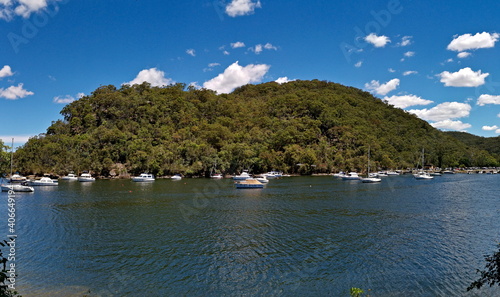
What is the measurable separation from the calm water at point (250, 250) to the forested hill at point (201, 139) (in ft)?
254

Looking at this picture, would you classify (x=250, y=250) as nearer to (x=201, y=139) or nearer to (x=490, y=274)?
(x=490, y=274)

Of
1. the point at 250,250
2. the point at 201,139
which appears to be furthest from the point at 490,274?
the point at 201,139

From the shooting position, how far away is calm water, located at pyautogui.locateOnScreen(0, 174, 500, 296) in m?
17.9

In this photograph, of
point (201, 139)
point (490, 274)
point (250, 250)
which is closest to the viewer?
point (490, 274)

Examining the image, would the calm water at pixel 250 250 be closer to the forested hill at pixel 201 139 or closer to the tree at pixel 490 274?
the tree at pixel 490 274

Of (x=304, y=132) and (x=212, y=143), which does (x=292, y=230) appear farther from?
(x=304, y=132)

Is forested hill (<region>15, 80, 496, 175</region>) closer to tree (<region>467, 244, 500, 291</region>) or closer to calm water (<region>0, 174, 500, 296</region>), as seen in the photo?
calm water (<region>0, 174, 500, 296</region>)

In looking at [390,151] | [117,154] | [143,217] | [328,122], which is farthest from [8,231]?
[390,151]

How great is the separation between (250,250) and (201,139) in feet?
379

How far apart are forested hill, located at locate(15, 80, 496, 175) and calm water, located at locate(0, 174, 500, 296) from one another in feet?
254

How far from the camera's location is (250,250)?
80.4 feet

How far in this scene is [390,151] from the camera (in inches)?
7018

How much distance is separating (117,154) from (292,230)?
343 ft

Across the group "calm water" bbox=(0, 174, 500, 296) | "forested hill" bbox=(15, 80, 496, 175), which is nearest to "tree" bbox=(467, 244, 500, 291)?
"calm water" bbox=(0, 174, 500, 296)
